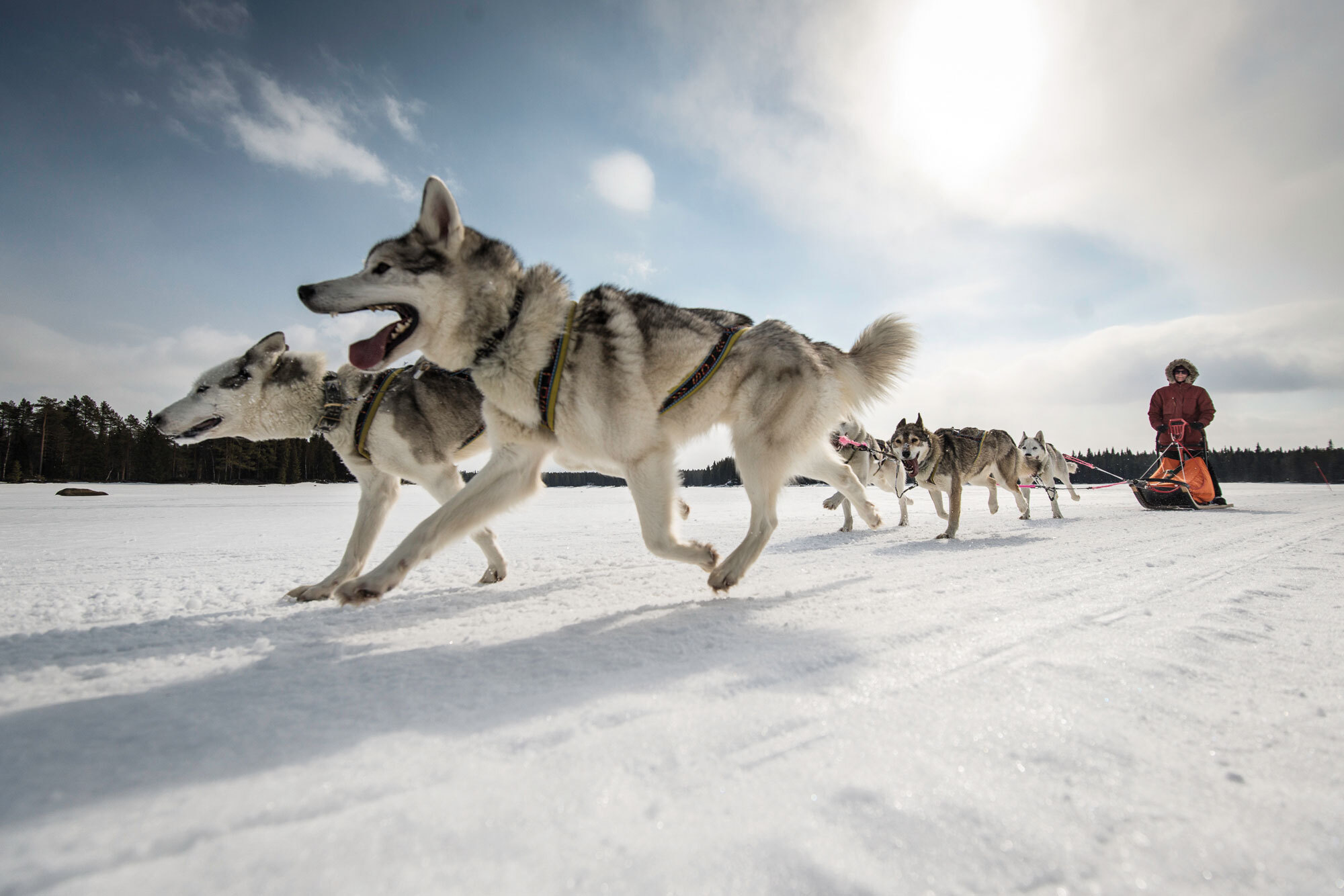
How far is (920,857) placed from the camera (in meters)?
0.79

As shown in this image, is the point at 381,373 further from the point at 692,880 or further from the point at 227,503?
the point at 227,503

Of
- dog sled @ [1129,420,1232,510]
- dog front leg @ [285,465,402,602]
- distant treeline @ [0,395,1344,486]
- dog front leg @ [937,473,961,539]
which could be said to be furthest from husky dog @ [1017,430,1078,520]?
distant treeline @ [0,395,1344,486]

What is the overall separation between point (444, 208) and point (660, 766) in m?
2.88

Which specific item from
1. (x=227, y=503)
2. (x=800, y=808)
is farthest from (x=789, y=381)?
(x=227, y=503)

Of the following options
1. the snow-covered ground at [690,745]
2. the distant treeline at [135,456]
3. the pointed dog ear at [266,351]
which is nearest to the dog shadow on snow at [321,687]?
the snow-covered ground at [690,745]

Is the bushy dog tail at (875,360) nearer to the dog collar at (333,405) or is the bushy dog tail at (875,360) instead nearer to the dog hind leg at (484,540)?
the dog hind leg at (484,540)

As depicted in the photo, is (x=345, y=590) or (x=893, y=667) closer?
(x=893, y=667)

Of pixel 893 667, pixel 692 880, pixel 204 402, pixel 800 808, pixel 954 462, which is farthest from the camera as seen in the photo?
pixel 954 462

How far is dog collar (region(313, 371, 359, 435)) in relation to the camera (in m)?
4.10

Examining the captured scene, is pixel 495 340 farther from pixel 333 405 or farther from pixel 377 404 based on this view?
pixel 333 405

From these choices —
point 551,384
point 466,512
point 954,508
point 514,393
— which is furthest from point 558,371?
point 954,508

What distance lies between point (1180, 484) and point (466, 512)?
1187cm

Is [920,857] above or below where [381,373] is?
below

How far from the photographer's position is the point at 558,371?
110 inches
